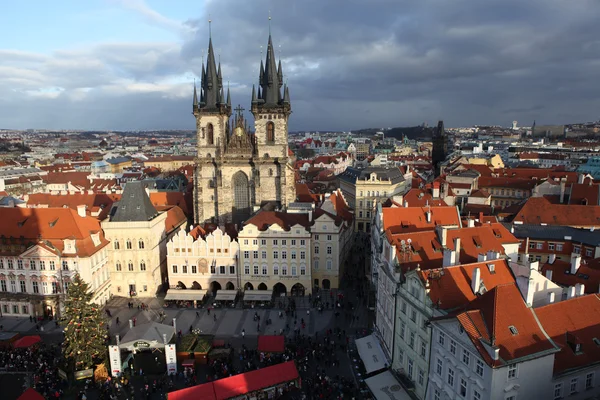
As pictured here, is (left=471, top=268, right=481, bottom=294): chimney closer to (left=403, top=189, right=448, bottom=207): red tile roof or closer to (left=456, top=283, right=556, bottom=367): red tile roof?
(left=456, top=283, right=556, bottom=367): red tile roof

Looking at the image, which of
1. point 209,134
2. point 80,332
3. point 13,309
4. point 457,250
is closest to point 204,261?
point 80,332

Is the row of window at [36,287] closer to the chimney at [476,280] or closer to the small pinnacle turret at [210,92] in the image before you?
the small pinnacle turret at [210,92]

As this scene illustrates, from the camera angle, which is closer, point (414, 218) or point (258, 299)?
point (414, 218)

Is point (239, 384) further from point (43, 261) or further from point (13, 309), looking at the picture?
point (13, 309)

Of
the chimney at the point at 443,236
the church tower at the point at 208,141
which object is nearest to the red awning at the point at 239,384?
the chimney at the point at 443,236

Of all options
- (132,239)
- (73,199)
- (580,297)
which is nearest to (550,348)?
(580,297)

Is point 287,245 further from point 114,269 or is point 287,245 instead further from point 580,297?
point 580,297
